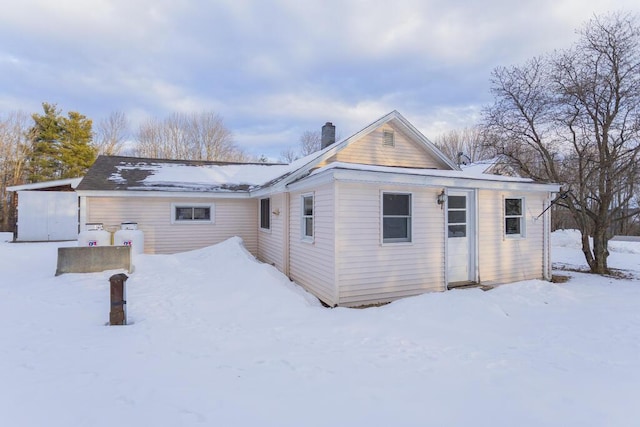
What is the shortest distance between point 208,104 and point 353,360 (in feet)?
106

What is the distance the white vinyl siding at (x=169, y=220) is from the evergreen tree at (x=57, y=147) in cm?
1829

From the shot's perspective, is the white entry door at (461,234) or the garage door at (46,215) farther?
the garage door at (46,215)

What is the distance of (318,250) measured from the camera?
6.90 meters

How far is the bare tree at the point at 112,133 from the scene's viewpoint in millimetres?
29106

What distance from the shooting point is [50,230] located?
1656 cm

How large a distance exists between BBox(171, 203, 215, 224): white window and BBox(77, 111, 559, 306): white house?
0.12 feet

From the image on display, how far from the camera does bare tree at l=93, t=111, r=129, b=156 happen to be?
2911 centimetres

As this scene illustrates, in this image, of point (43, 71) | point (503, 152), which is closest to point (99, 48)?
point (43, 71)

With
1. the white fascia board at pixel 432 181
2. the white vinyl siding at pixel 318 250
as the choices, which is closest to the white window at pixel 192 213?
the white vinyl siding at pixel 318 250

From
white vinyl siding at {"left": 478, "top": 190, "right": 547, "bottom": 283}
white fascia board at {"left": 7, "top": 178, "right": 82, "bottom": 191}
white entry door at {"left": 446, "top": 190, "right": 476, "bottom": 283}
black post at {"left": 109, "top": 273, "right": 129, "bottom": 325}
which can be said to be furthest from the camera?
white fascia board at {"left": 7, "top": 178, "right": 82, "bottom": 191}

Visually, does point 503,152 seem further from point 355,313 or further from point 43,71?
point 43,71

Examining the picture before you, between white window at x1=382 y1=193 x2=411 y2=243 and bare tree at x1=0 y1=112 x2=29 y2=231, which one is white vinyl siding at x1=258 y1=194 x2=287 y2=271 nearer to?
white window at x1=382 y1=193 x2=411 y2=243

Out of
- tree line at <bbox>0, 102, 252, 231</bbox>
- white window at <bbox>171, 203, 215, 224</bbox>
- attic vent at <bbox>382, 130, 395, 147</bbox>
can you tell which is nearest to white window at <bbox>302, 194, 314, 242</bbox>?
attic vent at <bbox>382, 130, 395, 147</bbox>

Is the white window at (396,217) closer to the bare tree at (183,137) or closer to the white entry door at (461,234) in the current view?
the white entry door at (461,234)
